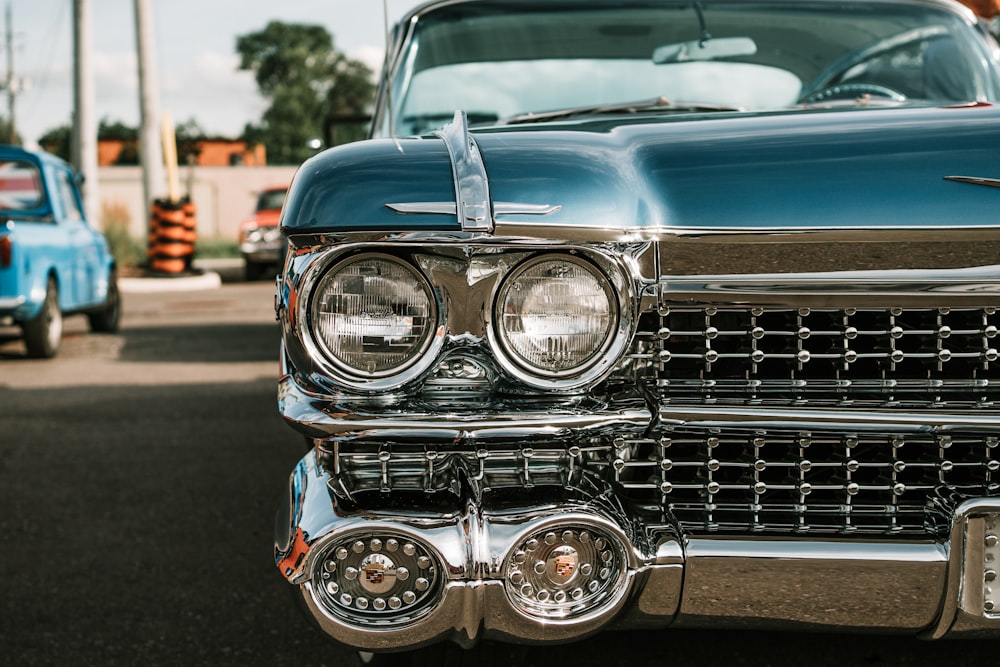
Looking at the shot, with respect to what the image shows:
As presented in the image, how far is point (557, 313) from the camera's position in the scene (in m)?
1.60

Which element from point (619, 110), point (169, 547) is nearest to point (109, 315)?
point (169, 547)

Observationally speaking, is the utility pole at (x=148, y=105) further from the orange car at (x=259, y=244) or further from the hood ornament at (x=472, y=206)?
the hood ornament at (x=472, y=206)

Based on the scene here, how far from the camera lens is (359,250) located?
1.56 meters

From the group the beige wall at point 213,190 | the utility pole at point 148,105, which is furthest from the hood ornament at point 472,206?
the beige wall at point 213,190

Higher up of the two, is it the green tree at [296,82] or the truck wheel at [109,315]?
the green tree at [296,82]

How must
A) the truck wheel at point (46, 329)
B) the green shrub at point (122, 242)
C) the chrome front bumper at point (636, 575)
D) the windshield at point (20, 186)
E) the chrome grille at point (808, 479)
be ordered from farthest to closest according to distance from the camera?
the green shrub at point (122, 242) < the windshield at point (20, 186) < the truck wheel at point (46, 329) < the chrome grille at point (808, 479) < the chrome front bumper at point (636, 575)

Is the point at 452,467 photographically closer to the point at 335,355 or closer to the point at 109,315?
the point at 335,355

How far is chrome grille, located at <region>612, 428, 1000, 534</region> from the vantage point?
161 centimetres

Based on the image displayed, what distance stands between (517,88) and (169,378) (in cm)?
439

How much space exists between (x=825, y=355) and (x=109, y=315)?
8.93m

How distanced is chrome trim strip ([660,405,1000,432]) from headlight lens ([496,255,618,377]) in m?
0.16

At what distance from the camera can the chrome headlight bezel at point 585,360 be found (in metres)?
1.58

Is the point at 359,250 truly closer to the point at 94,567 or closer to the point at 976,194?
the point at 976,194

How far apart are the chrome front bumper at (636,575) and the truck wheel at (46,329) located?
6.78 metres
